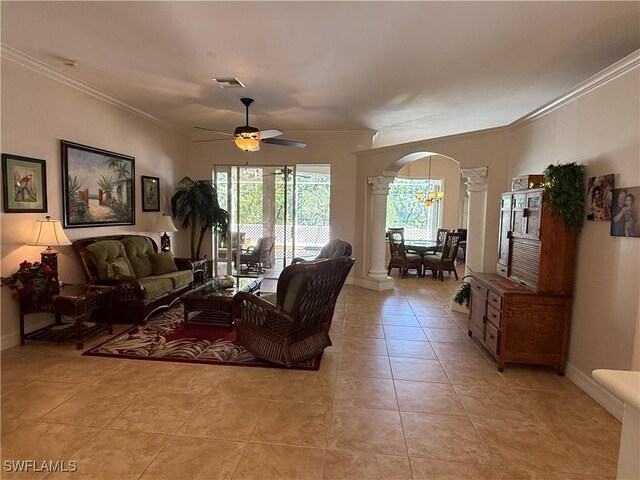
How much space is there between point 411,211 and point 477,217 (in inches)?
240

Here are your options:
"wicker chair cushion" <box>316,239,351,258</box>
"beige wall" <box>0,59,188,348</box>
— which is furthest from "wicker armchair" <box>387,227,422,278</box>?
"beige wall" <box>0,59,188,348</box>

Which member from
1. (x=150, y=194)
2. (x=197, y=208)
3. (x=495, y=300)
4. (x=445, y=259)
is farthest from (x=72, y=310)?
(x=445, y=259)

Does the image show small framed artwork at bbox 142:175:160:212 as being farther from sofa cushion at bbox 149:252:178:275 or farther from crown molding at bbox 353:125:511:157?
crown molding at bbox 353:125:511:157

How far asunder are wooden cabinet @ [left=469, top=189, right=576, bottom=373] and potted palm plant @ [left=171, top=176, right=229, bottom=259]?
5086 mm

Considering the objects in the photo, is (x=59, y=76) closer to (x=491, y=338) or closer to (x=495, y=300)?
(x=495, y=300)

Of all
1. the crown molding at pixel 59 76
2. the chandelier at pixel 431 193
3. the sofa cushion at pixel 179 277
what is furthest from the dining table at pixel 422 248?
the crown molding at pixel 59 76

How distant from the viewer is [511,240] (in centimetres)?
380

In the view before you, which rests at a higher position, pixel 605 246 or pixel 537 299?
pixel 605 246

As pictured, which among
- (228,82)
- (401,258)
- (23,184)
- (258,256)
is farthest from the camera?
(401,258)

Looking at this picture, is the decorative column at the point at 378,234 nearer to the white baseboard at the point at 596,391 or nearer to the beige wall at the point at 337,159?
the beige wall at the point at 337,159

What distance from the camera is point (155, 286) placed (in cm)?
458

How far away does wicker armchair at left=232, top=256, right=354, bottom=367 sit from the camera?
3059 mm

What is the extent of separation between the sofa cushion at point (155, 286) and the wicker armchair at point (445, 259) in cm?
538

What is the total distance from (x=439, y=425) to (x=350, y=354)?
51.8 inches
